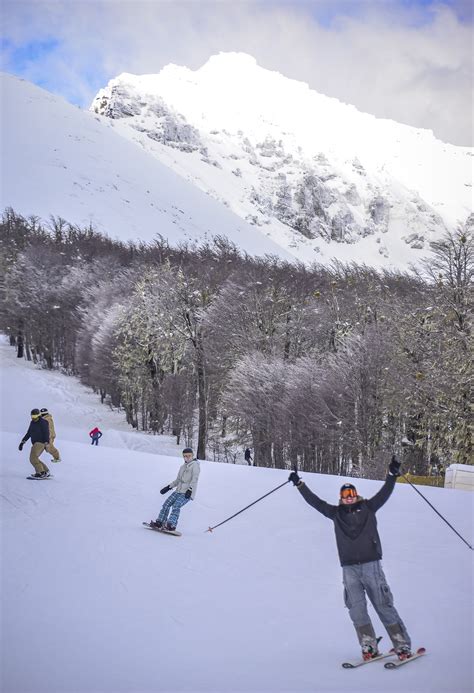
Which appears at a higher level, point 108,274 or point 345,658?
point 108,274

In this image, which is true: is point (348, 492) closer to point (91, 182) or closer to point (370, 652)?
point (370, 652)

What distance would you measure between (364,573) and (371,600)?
0.86ft

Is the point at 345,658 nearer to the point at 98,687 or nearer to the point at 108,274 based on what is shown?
the point at 98,687

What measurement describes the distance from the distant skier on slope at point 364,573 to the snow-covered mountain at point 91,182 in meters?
107

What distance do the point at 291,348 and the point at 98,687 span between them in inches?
1288

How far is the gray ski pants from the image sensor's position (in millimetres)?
6102

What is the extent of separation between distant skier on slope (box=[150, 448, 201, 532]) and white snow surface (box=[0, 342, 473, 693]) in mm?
284

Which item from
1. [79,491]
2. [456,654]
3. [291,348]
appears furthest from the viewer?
[291,348]

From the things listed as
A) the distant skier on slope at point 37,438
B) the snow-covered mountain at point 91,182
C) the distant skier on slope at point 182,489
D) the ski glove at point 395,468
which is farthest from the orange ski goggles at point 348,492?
the snow-covered mountain at point 91,182

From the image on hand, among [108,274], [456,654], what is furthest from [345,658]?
[108,274]

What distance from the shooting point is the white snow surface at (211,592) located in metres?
6.02

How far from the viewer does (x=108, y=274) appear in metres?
59.5

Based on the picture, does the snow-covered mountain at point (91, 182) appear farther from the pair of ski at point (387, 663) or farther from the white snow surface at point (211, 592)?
the pair of ski at point (387, 663)

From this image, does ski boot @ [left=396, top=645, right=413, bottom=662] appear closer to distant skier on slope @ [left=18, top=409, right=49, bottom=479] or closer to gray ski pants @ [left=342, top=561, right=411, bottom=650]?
gray ski pants @ [left=342, top=561, right=411, bottom=650]
